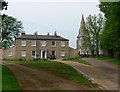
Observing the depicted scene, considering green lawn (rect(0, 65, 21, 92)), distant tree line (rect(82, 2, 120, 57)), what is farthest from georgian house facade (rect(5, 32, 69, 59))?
green lawn (rect(0, 65, 21, 92))

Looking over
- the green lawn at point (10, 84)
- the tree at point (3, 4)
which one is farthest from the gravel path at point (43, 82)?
the tree at point (3, 4)

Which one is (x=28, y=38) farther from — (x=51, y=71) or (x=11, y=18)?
(x=51, y=71)

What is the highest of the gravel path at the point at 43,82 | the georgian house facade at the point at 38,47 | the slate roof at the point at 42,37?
the slate roof at the point at 42,37

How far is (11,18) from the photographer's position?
331 ft

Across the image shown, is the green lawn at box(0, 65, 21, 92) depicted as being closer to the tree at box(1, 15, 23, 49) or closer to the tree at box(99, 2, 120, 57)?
the tree at box(99, 2, 120, 57)

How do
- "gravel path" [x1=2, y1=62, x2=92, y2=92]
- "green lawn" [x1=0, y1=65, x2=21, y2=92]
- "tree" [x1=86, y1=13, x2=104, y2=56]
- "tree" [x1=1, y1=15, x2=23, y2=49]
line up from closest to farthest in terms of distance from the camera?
1. "green lawn" [x1=0, y1=65, x2=21, y2=92]
2. "gravel path" [x1=2, y1=62, x2=92, y2=92]
3. "tree" [x1=86, y1=13, x2=104, y2=56]
4. "tree" [x1=1, y1=15, x2=23, y2=49]

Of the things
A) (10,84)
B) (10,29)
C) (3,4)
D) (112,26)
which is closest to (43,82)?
(10,84)

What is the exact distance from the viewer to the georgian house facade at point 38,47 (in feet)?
269

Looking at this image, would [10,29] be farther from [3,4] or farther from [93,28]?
[3,4]

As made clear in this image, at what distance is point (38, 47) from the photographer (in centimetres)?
8381

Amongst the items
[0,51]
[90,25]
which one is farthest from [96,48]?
[0,51]

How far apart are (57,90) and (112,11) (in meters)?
23.0

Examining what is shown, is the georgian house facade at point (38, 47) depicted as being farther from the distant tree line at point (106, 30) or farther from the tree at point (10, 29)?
the tree at point (10, 29)

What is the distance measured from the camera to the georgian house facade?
82.1 metres
